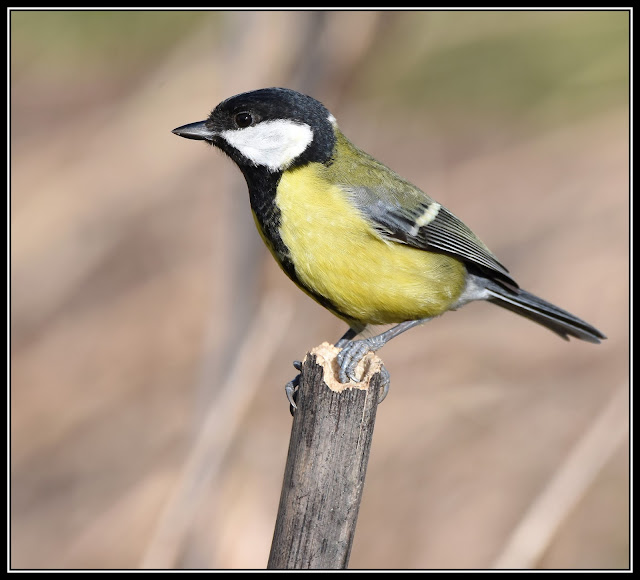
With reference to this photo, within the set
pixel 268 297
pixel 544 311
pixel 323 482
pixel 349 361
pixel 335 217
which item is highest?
pixel 335 217

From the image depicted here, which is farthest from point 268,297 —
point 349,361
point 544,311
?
point 349,361

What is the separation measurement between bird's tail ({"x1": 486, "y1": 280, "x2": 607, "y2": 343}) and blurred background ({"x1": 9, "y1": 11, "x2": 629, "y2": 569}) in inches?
16.2

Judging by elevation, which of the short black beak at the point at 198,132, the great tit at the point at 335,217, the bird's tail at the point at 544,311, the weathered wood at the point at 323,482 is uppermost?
the short black beak at the point at 198,132

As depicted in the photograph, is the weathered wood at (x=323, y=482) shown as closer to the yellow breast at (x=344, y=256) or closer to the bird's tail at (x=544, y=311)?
the yellow breast at (x=344, y=256)

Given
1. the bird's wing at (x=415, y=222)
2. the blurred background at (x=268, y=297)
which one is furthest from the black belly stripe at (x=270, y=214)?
the blurred background at (x=268, y=297)

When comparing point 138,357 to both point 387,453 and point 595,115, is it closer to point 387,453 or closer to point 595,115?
point 387,453

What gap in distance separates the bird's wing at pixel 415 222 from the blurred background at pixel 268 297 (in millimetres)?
A: 886

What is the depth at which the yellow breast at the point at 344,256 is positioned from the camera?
2539 mm

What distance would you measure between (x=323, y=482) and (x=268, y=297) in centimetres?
186

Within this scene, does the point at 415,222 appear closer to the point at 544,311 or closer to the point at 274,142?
the point at 274,142

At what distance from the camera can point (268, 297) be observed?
3.60m

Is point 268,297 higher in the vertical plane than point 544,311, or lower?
higher

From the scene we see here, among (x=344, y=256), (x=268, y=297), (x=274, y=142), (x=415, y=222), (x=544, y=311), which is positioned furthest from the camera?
(x=268, y=297)

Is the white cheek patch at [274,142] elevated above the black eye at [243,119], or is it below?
below
